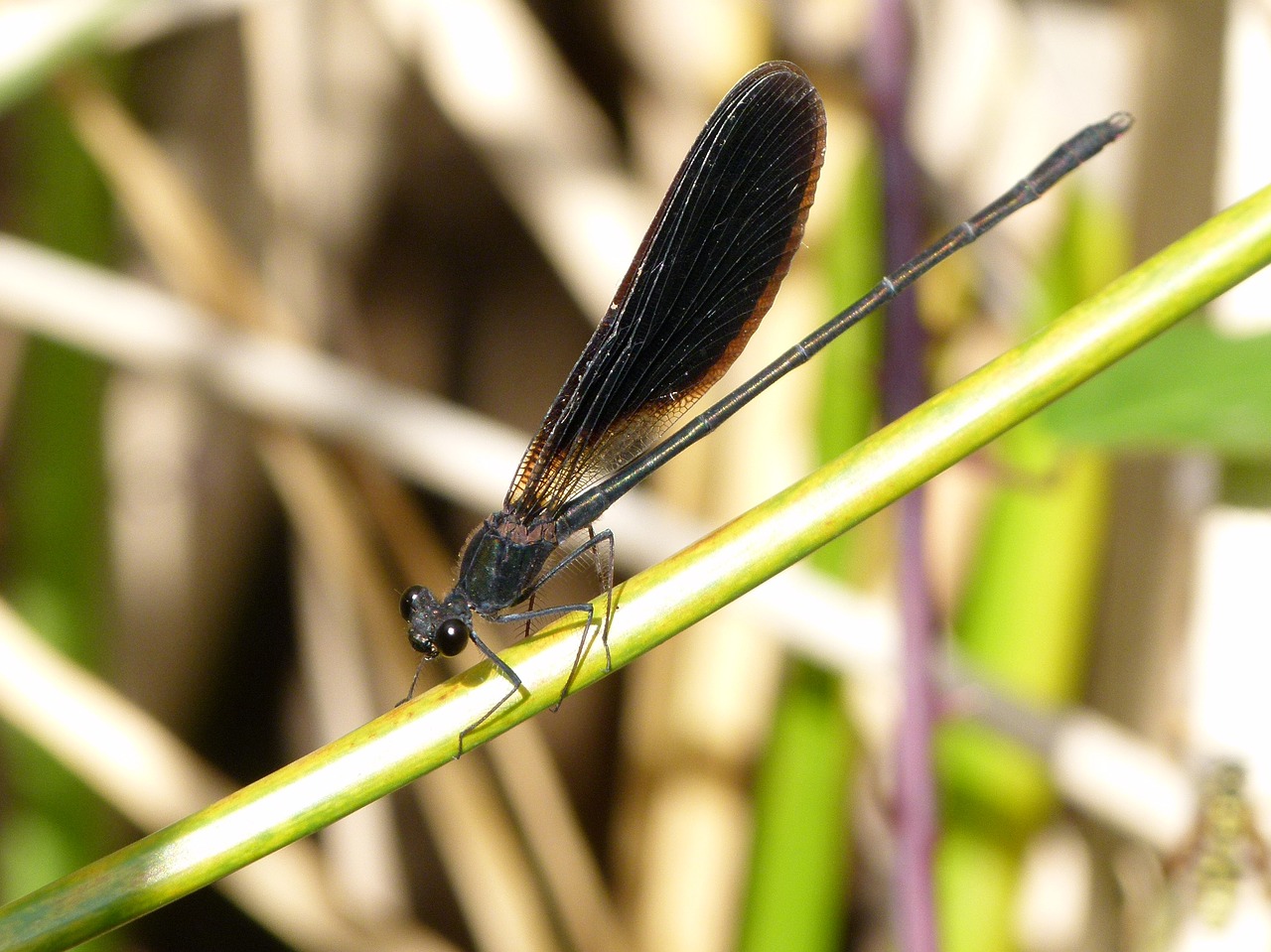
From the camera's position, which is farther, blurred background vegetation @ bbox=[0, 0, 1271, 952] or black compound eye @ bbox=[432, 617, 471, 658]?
blurred background vegetation @ bbox=[0, 0, 1271, 952]

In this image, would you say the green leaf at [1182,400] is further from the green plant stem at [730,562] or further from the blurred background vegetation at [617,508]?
the green plant stem at [730,562]

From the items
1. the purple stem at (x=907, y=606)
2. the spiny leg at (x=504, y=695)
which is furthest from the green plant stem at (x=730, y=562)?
the purple stem at (x=907, y=606)

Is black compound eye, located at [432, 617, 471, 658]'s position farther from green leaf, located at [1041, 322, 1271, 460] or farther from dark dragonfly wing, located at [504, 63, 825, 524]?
green leaf, located at [1041, 322, 1271, 460]

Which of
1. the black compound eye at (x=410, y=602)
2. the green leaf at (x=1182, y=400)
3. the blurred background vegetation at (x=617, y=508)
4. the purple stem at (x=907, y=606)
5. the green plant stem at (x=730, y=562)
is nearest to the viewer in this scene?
the green plant stem at (x=730, y=562)

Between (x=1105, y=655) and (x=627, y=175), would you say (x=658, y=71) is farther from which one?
(x=1105, y=655)

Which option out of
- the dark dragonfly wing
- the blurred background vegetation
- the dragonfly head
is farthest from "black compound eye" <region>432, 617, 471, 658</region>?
the blurred background vegetation

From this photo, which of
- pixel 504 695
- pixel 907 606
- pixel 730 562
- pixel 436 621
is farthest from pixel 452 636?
pixel 730 562

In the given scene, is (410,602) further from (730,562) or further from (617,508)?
(730,562)
